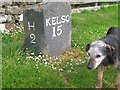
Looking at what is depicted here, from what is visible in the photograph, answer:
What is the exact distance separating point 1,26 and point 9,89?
4.07 m

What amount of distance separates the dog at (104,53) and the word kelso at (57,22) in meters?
2.08

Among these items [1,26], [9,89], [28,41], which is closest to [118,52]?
[9,89]

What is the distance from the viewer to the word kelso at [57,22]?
9.55 m

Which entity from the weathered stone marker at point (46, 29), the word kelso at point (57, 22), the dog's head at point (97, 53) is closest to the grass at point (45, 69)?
the weathered stone marker at point (46, 29)

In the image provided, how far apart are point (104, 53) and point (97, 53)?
19cm

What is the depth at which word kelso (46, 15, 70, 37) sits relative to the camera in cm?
955

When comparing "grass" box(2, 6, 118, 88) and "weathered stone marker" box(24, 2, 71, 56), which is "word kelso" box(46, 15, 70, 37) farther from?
"grass" box(2, 6, 118, 88)

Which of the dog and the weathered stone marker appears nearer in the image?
the dog

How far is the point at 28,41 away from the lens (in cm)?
958

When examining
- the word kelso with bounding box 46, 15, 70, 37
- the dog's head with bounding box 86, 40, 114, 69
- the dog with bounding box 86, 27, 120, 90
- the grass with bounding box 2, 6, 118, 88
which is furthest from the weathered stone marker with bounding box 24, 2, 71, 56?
the dog's head with bounding box 86, 40, 114, 69

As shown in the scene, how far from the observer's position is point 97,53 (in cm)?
706

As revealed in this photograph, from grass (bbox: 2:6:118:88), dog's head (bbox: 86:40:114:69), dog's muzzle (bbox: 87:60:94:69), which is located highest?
dog's head (bbox: 86:40:114:69)

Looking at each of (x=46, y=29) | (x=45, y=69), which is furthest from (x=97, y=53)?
(x=46, y=29)

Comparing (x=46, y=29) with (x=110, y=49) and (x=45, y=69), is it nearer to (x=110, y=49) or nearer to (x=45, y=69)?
(x=45, y=69)
